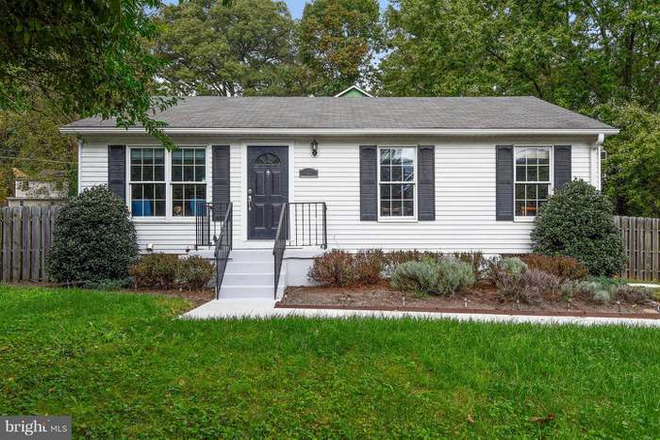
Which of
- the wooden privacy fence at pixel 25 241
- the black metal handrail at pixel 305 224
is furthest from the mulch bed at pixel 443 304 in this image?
the wooden privacy fence at pixel 25 241

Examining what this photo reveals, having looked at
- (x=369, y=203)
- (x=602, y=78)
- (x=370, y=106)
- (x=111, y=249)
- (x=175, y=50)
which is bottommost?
(x=111, y=249)

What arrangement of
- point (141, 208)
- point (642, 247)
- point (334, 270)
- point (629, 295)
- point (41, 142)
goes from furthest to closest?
point (41, 142), point (642, 247), point (141, 208), point (334, 270), point (629, 295)

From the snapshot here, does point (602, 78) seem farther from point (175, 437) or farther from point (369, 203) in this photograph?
point (175, 437)

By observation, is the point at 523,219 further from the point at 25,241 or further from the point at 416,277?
the point at 25,241

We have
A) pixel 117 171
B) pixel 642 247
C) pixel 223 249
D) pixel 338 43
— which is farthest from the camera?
pixel 338 43

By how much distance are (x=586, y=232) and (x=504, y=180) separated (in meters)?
1.81

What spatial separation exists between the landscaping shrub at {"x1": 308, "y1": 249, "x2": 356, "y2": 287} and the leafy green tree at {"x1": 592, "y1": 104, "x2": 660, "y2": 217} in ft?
33.5

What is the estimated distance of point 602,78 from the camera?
14.5m

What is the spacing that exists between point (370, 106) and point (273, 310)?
257 inches

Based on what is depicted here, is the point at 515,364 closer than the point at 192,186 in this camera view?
Yes

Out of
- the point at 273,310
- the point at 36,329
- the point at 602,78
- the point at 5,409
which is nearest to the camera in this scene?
the point at 5,409

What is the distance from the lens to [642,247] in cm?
914

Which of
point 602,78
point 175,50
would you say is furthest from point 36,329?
point 175,50

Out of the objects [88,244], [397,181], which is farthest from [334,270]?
[88,244]
